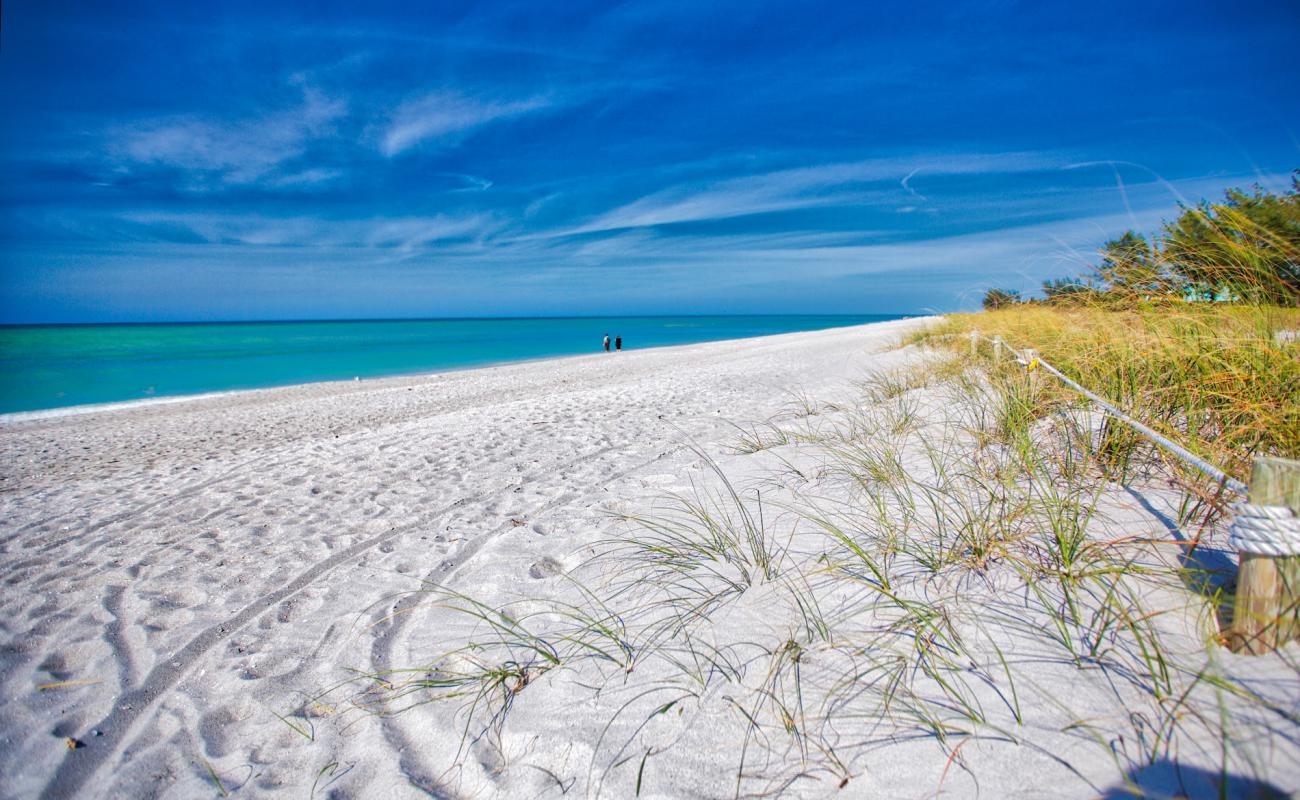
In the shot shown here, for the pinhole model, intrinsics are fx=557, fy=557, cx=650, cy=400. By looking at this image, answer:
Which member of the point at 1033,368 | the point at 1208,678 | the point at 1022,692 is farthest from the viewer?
the point at 1033,368

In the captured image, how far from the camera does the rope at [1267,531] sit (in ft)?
3.91

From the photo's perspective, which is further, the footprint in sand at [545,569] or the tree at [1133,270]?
the tree at [1133,270]

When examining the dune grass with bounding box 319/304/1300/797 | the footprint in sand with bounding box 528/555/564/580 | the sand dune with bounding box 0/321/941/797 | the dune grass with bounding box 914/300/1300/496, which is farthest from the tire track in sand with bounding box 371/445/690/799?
the dune grass with bounding box 914/300/1300/496

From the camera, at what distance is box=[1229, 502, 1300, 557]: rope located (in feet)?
3.91

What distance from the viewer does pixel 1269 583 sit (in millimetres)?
1268

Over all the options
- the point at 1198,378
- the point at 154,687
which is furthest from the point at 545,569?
the point at 1198,378

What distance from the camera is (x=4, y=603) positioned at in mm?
2906

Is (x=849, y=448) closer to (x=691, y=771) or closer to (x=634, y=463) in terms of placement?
(x=634, y=463)

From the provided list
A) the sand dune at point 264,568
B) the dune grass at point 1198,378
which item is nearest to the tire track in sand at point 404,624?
the sand dune at point 264,568

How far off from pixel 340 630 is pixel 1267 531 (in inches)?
124

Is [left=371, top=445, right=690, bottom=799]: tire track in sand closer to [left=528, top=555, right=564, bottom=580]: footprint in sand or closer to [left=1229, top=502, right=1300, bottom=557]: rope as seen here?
[left=528, top=555, right=564, bottom=580]: footprint in sand

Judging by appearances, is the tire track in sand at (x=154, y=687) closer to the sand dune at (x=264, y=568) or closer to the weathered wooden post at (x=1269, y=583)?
the sand dune at (x=264, y=568)

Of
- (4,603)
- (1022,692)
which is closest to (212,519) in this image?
(4,603)

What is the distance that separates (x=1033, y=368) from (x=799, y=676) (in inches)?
153
